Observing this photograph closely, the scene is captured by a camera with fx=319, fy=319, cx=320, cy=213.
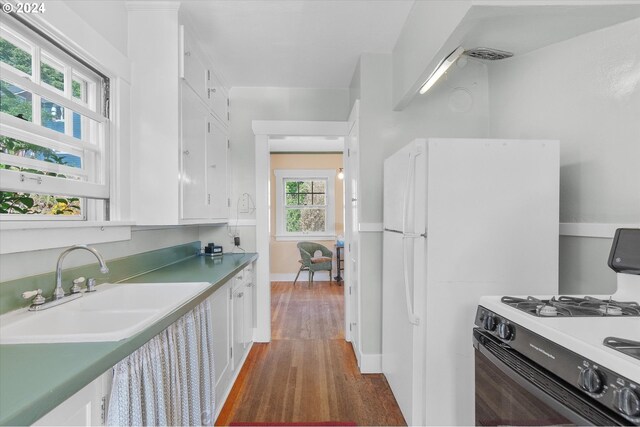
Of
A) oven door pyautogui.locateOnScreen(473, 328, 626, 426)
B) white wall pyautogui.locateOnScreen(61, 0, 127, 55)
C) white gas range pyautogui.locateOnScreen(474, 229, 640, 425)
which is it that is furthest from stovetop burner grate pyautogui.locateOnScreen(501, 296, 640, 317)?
white wall pyautogui.locateOnScreen(61, 0, 127, 55)

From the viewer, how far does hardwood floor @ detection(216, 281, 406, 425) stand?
204 cm

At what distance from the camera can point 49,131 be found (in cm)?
136

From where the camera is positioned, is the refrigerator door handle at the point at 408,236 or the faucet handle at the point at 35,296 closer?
Answer: the faucet handle at the point at 35,296

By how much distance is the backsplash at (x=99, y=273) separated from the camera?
3.92 ft

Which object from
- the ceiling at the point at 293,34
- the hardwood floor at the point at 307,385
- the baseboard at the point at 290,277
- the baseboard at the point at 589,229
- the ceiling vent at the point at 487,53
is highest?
the ceiling at the point at 293,34

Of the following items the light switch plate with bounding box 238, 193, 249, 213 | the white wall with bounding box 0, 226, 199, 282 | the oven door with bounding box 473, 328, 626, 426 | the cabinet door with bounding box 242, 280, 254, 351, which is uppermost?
the light switch plate with bounding box 238, 193, 249, 213

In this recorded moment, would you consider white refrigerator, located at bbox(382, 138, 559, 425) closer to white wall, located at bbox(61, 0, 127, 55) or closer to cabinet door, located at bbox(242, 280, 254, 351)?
cabinet door, located at bbox(242, 280, 254, 351)

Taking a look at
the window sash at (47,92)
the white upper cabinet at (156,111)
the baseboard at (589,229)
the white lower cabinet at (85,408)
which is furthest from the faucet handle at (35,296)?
the baseboard at (589,229)

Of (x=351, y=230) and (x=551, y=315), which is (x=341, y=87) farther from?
(x=551, y=315)

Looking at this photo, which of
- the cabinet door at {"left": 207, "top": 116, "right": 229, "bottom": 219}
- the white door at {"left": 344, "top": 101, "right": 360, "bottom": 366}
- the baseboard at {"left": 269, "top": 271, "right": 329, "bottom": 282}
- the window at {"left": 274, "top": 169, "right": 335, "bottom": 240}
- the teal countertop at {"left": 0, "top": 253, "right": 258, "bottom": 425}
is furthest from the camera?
the window at {"left": 274, "top": 169, "right": 335, "bottom": 240}

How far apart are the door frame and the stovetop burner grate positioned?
209 centimetres

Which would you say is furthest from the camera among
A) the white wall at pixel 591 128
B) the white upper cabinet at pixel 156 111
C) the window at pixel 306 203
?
the window at pixel 306 203

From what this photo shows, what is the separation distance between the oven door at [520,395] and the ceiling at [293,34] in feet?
6.48

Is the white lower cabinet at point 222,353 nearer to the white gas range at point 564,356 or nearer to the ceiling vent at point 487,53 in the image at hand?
the white gas range at point 564,356
